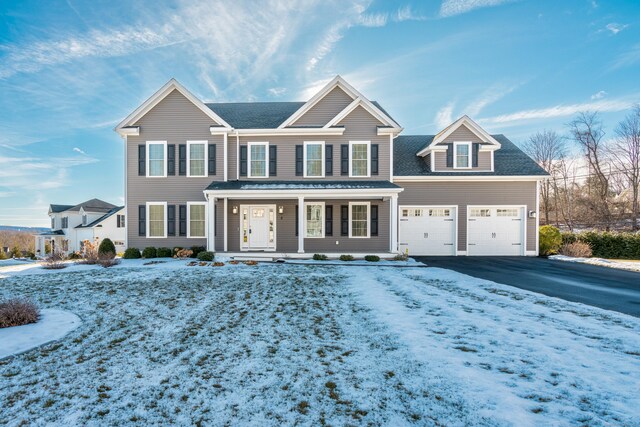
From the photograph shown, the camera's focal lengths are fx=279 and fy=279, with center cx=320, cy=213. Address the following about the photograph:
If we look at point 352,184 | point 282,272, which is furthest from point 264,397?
point 352,184

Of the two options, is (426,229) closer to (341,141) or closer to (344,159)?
(344,159)

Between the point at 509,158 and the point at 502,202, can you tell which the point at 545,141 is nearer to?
the point at 509,158

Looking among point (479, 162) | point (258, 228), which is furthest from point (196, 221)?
point (479, 162)

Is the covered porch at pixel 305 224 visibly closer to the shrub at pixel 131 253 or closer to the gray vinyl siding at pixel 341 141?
the gray vinyl siding at pixel 341 141

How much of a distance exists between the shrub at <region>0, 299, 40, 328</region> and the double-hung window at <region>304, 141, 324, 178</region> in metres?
11.0

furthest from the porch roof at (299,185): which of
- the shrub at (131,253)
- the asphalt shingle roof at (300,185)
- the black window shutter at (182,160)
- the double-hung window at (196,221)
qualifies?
the shrub at (131,253)

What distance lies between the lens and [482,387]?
276 cm

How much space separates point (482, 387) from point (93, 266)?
13592mm

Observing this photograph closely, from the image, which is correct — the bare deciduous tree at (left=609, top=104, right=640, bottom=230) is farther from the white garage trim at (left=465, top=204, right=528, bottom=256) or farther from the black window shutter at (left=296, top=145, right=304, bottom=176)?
the black window shutter at (left=296, top=145, right=304, bottom=176)

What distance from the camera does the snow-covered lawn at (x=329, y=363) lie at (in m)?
2.42

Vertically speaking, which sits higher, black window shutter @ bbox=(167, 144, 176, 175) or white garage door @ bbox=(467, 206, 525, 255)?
black window shutter @ bbox=(167, 144, 176, 175)

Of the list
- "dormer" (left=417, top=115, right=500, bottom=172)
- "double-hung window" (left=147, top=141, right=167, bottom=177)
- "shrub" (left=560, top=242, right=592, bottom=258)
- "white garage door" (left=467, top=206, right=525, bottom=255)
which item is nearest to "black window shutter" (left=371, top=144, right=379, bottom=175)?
"dormer" (left=417, top=115, right=500, bottom=172)

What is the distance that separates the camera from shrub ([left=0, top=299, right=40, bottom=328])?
4.53 metres

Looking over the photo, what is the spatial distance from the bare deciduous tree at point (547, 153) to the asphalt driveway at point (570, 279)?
17755 mm
